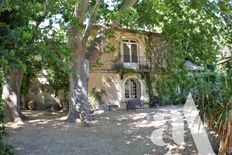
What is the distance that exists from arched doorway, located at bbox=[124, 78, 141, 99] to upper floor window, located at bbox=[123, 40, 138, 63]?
180cm

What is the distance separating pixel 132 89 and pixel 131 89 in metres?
0.12

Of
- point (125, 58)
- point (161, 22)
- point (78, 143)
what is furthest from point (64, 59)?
point (125, 58)

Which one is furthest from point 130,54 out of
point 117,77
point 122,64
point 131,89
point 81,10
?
point 81,10

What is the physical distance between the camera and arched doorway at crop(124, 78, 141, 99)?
91.1 feet

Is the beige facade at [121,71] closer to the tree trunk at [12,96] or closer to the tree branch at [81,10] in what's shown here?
the tree trunk at [12,96]

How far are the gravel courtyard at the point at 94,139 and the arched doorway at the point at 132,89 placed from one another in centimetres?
1213

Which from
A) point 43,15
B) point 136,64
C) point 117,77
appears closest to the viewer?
point 43,15

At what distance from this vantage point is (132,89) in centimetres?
2814

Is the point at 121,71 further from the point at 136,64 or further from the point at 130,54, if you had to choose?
the point at 130,54

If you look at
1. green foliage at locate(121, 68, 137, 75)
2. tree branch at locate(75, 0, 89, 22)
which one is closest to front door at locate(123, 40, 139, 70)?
green foliage at locate(121, 68, 137, 75)

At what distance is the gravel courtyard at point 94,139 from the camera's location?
10234 mm

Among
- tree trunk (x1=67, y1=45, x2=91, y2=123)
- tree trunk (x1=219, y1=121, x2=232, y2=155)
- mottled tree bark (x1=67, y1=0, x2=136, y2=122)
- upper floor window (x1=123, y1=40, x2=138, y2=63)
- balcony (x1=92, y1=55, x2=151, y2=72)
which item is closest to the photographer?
tree trunk (x1=219, y1=121, x2=232, y2=155)

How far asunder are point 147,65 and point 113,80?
365cm

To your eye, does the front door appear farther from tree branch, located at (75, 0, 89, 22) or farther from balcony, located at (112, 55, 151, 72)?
tree branch, located at (75, 0, 89, 22)
